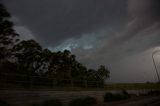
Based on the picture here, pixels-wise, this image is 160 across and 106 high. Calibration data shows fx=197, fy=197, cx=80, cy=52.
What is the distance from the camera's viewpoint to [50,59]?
43.3 meters

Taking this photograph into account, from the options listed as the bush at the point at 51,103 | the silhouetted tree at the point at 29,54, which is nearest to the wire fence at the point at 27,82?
the bush at the point at 51,103

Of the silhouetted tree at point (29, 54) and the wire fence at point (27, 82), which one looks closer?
the wire fence at point (27, 82)

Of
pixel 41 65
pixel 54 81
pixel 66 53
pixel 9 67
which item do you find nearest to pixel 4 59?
pixel 9 67

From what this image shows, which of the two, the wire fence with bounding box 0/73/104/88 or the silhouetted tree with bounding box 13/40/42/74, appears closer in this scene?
the wire fence with bounding box 0/73/104/88

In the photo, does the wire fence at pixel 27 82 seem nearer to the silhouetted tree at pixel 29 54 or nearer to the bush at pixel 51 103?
the bush at pixel 51 103

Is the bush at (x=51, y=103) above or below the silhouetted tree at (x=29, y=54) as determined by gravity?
below

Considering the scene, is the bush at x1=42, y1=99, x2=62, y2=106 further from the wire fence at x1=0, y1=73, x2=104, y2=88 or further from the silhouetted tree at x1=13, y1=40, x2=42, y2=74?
the silhouetted tree at x1=13, y1=40, x2=42, y2=74

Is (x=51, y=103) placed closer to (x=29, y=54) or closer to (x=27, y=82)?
(x=27, y=82)

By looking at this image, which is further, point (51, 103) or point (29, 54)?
point (29, 54)

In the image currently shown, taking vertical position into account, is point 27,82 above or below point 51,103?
above

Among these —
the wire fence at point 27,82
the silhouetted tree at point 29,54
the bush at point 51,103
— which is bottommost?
the bush at point 51,103

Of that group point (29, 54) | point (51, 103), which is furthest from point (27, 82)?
point (29, 54)

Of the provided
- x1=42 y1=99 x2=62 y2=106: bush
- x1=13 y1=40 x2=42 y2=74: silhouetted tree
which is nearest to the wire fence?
x1=42 y1=99 x2=62 y2=106: bush

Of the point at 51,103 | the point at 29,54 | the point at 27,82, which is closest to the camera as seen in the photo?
the point at 51,103
